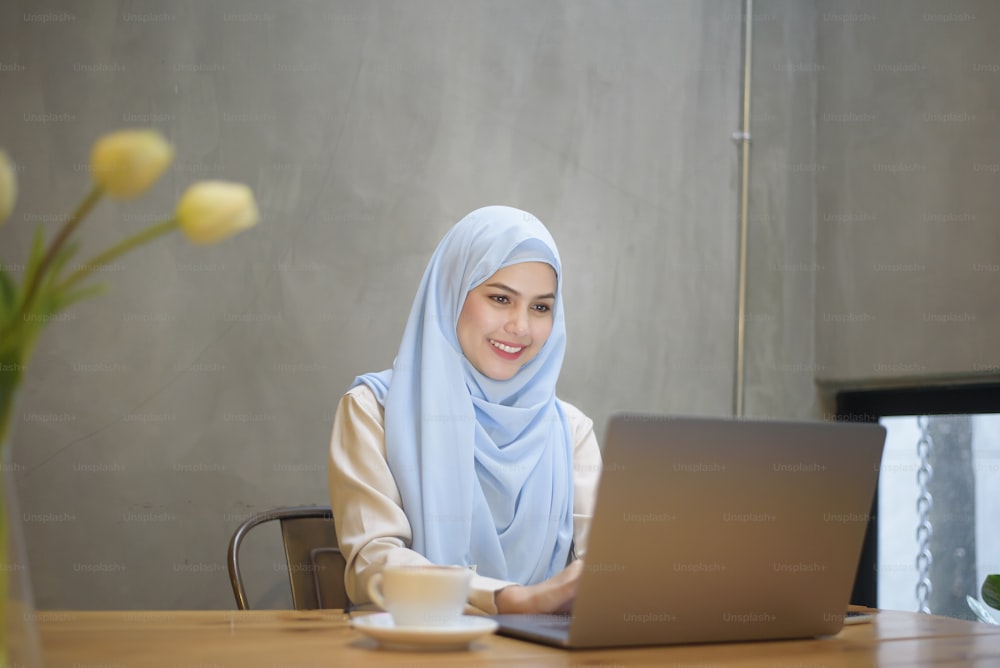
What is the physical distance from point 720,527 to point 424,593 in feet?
1.06

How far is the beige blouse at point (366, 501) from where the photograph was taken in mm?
1749

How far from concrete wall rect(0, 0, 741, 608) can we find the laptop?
5.54 feet

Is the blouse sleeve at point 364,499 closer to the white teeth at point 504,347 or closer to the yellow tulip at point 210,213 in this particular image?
the white teeth at point 504,347

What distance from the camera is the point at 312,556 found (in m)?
2.00

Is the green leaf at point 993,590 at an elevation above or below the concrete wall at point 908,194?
below

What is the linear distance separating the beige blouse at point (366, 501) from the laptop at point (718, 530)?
Result: 58cm

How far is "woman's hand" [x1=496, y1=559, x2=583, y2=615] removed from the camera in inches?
52.7

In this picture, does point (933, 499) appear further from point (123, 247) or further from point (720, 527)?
point (123, 247)

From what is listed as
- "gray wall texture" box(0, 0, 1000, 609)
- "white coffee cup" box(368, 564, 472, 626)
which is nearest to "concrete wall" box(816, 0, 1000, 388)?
"gray wall texture" box(0, 0, 1000, 609)

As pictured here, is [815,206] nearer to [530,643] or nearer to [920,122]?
[920,122]

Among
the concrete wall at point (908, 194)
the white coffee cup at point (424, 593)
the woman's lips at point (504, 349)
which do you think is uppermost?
the concrete wall at point (908, 194)

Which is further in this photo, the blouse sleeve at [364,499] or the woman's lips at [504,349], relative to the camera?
the woman's lips at [504,349]

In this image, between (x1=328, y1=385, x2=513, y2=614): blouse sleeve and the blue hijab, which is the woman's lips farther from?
(x1=328, y1=385, x2=513, y2=614): blouse sleeve

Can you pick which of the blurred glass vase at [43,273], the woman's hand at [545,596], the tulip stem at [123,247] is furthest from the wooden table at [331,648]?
the tulip stem at [123,247]
